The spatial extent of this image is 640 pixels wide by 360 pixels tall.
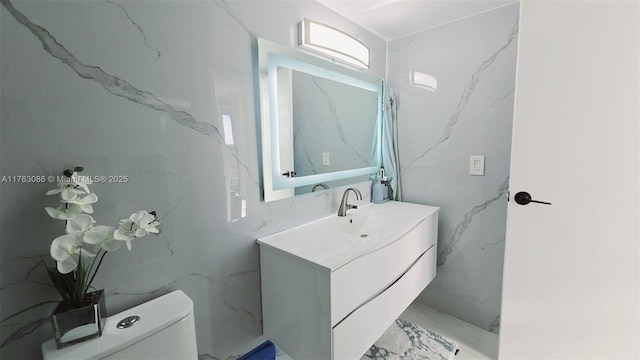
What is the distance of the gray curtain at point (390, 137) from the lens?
6.94 ft

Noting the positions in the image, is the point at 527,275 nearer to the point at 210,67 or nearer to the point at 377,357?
the point at 377,357

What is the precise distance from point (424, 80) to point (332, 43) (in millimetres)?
780

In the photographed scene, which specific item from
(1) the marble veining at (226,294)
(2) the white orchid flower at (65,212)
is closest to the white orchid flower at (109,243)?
(2) the white orchid flower at (65,212)

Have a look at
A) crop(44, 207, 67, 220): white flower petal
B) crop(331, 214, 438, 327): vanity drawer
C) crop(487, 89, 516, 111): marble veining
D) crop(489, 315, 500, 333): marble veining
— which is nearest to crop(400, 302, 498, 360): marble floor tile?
crop(489, 315, 500, 333): marble veining

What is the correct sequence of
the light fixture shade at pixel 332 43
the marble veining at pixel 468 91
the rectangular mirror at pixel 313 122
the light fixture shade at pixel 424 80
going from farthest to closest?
the light fixture shade at pixel 424 80 → the marble veining at pixel 468 91 → the light fixture shade at pixel 332 43 → the rectangular mirror at pixel 313 122

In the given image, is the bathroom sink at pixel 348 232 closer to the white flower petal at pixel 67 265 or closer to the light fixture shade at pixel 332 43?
the white flower petal at pixel 67 265

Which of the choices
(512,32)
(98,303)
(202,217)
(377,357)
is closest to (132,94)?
(202,217)

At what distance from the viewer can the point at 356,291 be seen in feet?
3.93

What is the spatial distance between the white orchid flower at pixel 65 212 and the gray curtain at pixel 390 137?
1835 mm

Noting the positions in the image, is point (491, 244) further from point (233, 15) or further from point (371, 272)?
point (233, 15)

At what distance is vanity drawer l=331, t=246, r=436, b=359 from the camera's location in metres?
1.15

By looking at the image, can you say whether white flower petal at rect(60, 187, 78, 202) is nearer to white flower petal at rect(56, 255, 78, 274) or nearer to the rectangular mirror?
white flower petal at rect(56, 255, 78, 274)

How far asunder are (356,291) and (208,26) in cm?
126

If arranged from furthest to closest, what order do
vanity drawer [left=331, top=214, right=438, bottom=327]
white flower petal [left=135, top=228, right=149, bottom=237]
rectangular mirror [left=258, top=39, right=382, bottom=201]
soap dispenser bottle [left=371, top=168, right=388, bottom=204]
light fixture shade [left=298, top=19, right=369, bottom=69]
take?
1. soap dispenser bottle [left=371, top=168, right=388, bottom=204]
2. light fixture shade [left=298, top=19, right=369, bottom=69]
3. rectangular mirror [left=258, top=39, right=382, bottom=201]
4. vanity drawer [left=331, top=214, right=438, bottom=327]
5. white flower petal [left=135, top=228, right=149, bottom=237]
